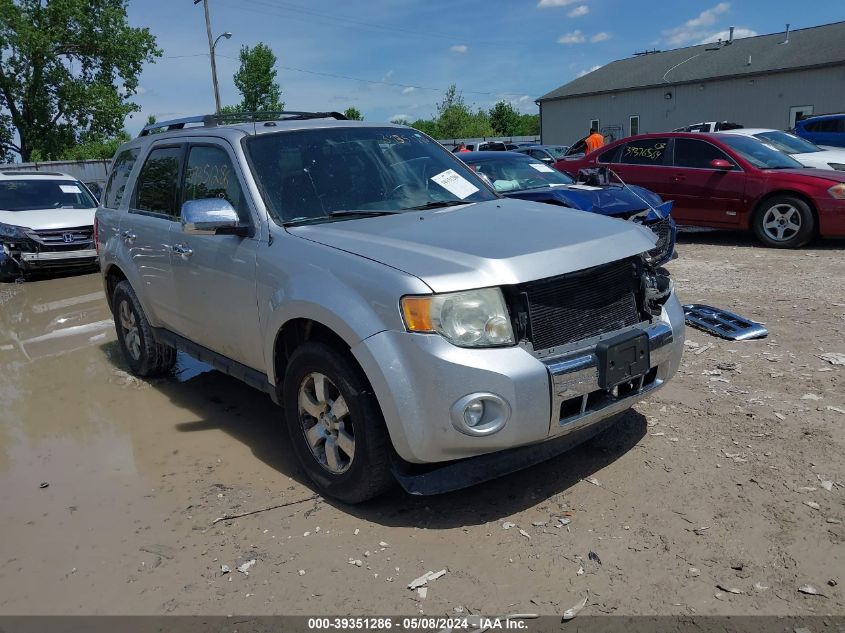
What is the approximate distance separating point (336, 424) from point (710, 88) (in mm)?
35538

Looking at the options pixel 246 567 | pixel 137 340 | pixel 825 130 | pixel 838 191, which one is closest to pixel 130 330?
pixel 137 340

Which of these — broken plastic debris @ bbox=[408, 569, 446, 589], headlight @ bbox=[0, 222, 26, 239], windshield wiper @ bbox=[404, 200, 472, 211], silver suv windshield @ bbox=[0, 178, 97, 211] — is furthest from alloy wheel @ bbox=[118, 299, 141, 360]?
silver suv windshield @ bbox=[0, 178, 97, 211]

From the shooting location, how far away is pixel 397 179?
4.22 meters

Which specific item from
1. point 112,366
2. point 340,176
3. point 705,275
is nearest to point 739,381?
point 340,176

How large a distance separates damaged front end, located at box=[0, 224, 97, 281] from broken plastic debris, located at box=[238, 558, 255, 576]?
929 cm

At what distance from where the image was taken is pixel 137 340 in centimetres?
563

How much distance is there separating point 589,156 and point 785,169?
305 cm

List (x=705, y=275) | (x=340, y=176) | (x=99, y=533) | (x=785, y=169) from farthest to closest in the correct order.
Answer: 1. (x=785, y=169)
2. (x=705, y=275)
3. (x=340, y=176)
4. (x=99, y=533)

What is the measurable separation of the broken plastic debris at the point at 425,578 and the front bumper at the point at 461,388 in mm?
461

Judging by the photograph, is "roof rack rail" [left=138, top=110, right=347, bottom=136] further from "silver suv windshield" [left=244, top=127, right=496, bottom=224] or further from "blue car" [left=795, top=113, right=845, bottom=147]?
"blue car" [left=795, top=113, right=845, bottom=147]

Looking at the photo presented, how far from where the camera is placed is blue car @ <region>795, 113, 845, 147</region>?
16.3 metres

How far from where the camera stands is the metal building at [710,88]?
30250 millimetres

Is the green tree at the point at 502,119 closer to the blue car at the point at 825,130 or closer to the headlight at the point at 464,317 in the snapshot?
the blue car at the point at 825,130

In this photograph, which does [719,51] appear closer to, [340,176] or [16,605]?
[340,176]
